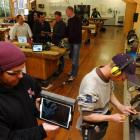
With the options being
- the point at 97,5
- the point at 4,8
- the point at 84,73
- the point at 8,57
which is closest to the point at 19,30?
the point at 84,73

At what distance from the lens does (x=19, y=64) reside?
1.28 metres

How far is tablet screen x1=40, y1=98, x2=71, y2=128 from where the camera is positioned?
1464 mm

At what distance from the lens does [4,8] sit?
41.3ft

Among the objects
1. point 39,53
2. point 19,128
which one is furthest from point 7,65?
point 39,53

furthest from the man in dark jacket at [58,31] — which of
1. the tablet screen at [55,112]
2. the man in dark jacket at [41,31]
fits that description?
the tablet screen at [55,112]

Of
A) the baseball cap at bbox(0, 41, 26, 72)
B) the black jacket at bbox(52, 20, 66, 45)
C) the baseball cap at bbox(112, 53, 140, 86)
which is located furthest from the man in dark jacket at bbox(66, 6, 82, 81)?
the baseball cap at bbox(0, 41, 26, 72)

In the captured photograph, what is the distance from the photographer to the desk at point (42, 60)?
16.3 ft

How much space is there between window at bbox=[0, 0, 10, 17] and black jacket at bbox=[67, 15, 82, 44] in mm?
8152

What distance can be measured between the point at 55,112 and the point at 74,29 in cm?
395

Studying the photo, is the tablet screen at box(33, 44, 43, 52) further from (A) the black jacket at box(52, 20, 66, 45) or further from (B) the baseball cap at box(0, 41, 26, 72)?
(B) the baseball cap at box(0, 41, 26, 72)

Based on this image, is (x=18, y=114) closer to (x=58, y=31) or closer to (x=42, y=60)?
(x=42, y=60)

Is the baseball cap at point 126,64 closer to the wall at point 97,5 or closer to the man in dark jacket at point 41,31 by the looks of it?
the man in dark jacket at point 41,31

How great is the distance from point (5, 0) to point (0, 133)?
12.5 metres

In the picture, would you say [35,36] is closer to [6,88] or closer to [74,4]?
[6,88]
